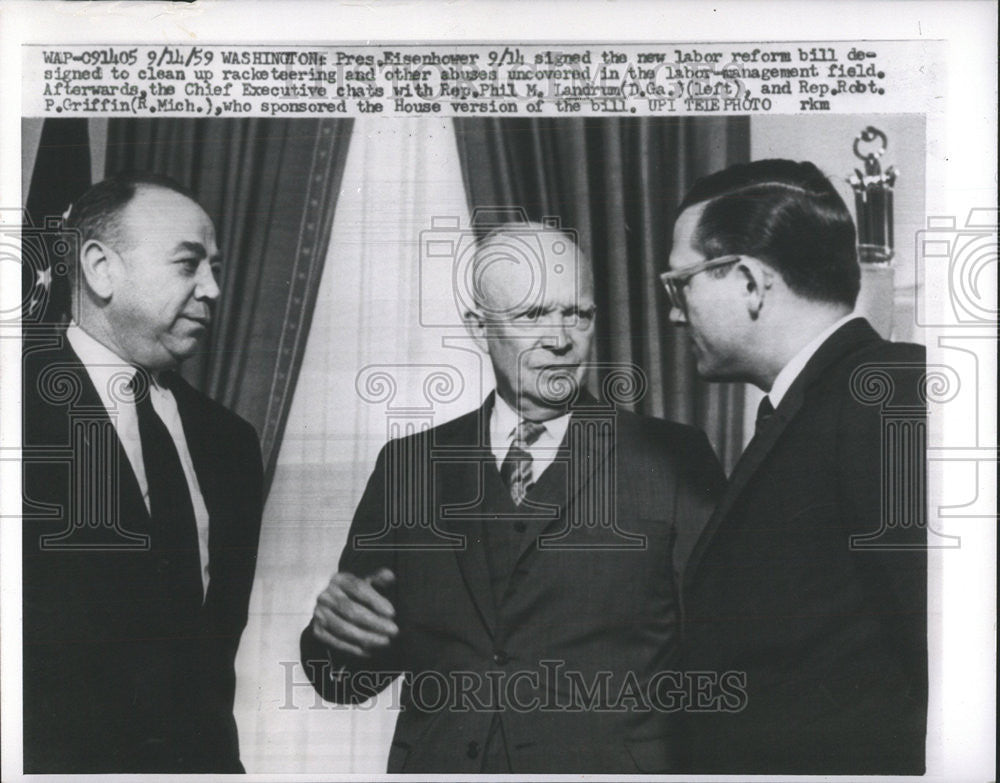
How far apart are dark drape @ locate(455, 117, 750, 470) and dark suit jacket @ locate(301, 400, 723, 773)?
0.38 ft

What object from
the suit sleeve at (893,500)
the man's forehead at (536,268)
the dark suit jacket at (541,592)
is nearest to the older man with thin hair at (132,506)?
the dark suit jacket at (541,592)

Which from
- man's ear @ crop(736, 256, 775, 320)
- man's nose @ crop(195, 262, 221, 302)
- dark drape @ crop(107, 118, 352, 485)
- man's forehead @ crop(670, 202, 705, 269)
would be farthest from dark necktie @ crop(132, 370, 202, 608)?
man's ear @ crop(736, 256, 775, 320)

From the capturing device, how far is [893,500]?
7.89ft

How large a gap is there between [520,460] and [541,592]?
35 cm

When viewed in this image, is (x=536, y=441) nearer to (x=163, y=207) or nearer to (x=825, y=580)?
(x=825, y=580)

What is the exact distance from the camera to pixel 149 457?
245 centimetres

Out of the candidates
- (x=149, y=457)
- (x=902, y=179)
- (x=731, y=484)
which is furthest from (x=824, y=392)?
(x=149, y=457)

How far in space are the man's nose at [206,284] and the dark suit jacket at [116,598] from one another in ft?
0.80

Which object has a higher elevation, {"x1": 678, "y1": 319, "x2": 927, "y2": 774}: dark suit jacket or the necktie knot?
the necktie knot

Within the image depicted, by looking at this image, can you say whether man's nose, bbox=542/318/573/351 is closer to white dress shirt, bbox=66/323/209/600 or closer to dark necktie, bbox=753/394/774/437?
dark necktie, bbox=753/394/774/437

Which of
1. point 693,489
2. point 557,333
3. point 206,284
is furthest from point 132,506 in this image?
point 693,489

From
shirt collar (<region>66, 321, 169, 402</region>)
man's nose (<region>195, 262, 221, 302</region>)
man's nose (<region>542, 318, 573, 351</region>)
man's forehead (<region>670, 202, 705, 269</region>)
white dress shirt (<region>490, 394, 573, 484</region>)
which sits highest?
man's forehead (<region>670, 202, 705, 269</region>)

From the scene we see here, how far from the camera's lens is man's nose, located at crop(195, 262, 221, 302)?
244cm

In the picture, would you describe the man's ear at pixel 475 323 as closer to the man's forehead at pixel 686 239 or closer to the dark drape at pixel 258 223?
the dark drape at pixel 258 223
